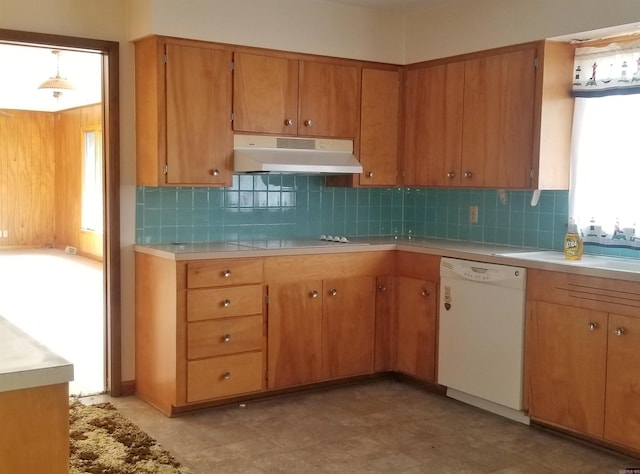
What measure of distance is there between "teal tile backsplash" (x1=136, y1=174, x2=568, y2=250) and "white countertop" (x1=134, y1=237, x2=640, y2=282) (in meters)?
0.13

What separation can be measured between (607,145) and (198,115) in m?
2.33

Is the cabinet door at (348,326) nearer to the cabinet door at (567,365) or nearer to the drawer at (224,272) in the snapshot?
the drawer at (224,272)

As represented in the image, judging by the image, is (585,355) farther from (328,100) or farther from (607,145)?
(328,100)

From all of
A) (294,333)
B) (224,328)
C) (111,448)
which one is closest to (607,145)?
(294,333)

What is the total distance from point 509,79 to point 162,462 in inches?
112

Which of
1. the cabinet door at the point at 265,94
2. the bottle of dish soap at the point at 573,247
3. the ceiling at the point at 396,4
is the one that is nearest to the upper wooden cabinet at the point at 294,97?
the cabinet door at the point at 265,94

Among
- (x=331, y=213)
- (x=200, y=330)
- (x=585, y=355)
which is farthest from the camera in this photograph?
(x=331, y=213)

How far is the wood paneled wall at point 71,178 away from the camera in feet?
32.9

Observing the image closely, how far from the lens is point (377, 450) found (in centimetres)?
352

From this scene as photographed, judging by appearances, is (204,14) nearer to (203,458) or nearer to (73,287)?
(203,458)

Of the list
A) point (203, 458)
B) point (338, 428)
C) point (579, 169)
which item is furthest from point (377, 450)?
point (579, 169)

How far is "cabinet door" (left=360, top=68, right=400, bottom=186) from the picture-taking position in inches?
189

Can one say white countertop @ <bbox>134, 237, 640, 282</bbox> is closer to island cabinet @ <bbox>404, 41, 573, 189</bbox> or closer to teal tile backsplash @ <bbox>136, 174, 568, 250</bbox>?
teal tile backsplash @ <bbox>136, 174, 568, 250</bbox>

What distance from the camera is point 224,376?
4039 millimetres
